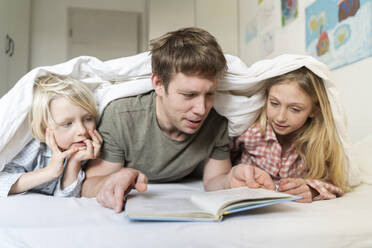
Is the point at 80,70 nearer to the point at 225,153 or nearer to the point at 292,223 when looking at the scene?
the point at 225,153

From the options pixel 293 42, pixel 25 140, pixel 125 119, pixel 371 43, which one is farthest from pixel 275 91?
pixel 293 42

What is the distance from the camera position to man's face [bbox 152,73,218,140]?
935 millimetres

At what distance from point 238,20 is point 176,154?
7.77 feet

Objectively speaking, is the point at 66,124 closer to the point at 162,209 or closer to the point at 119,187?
the point at 119,187

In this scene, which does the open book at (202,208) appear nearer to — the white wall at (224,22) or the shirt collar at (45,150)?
the shirt collar at (45,150)

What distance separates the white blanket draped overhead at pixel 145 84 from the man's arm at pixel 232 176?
0.14 meters

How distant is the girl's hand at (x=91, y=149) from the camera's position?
98 cm

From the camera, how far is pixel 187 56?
3.07 feet

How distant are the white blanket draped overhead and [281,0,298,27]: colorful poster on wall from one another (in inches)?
45.4

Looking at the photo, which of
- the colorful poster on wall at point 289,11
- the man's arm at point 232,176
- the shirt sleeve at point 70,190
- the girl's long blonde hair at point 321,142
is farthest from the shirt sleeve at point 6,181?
the colorful poster on wall at point 289,11

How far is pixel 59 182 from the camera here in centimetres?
98

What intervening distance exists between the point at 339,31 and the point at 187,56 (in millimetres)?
1092

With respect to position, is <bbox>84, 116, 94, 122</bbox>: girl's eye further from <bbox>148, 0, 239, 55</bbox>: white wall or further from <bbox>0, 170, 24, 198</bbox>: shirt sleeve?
<bbox>148, 0, 239, 55</bbox>: white wall

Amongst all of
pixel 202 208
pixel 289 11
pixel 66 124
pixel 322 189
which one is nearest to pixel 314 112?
pixel 322 189
